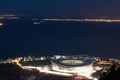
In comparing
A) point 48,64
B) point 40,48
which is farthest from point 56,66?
point 40,48

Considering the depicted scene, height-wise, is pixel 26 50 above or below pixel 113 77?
below

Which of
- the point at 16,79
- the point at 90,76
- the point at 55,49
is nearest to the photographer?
the point at 16,79

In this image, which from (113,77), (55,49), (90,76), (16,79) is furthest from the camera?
(55,49)

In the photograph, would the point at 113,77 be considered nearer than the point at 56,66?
Yes

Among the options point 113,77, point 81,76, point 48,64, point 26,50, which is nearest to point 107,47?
point 26,50

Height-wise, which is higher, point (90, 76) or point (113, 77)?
point (113, 77)

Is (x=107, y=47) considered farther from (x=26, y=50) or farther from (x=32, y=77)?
(x=32, y=77)

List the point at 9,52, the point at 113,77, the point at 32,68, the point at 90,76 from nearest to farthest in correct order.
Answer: the point at 113,77, the point at 90,76, the point at 32,68, the point at 9,52

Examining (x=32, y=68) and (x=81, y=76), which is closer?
(x=81, y=76)

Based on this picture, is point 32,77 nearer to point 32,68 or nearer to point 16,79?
point 16,79
